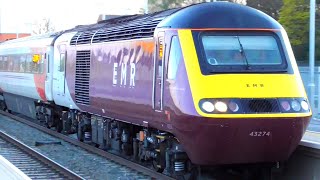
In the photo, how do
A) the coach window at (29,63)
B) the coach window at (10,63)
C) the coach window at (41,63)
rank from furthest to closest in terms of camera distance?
the coach window at (10,63)
the coach window at (29,63)
the coach window at (41,63)

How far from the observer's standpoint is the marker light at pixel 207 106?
27.4 ft

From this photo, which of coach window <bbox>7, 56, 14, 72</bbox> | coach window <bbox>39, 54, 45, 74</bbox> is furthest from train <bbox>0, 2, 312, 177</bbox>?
coach window <bbox>7, 56, 14, 72</bbox>

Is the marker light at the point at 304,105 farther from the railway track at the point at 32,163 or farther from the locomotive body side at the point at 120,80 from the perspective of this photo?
the railway track at the point at 32,163

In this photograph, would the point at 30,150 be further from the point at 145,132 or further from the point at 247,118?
the point at 247,118

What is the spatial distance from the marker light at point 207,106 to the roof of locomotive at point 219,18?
1.27 metres

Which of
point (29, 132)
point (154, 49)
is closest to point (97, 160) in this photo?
point (154, 49)

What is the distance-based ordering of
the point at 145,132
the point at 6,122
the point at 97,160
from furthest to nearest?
the point at 6,122 → the point at 97,160 → the point at 145,132

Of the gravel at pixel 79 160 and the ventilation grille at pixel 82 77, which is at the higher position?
the ventilation grille at pixel 82 77

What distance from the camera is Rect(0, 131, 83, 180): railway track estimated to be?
11.7 metres

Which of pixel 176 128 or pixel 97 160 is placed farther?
pixel 97 160

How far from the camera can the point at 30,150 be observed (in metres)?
14.7

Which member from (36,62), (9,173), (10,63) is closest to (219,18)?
(9,173)

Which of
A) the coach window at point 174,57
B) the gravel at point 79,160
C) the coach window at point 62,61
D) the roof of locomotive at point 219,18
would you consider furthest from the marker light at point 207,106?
the coach window at point 62,61

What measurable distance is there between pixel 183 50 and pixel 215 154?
5.16 ft
